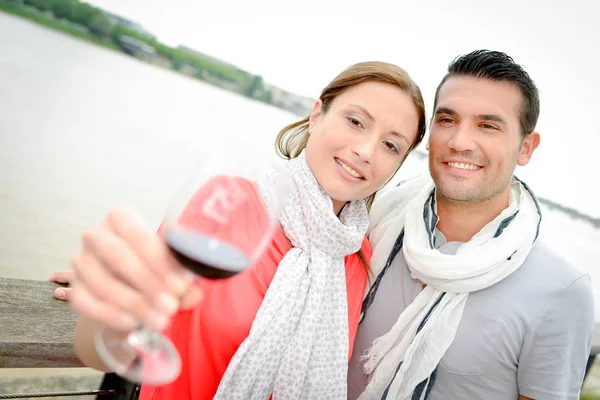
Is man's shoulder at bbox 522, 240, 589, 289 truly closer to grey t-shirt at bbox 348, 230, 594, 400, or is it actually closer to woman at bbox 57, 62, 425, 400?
grey t-shirt at bbox 348, 230, 594, 400

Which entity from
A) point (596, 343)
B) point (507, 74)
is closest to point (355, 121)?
point (507, 74)

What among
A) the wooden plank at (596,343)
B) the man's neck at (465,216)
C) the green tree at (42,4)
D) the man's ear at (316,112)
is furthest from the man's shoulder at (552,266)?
the green tree at (42,4)

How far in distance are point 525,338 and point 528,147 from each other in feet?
3.11

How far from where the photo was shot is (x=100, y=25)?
27.3m

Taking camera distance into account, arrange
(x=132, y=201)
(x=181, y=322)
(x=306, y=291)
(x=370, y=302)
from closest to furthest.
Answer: (x=181, y=322)
(x=306, y=291)
(x=370, y=302)
(x=132, y=201)

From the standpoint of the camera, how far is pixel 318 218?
1.56m

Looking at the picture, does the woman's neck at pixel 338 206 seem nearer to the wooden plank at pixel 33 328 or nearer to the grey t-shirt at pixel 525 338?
the grey t-shirt at pixel 525 338

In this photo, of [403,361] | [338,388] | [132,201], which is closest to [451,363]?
[403,361]

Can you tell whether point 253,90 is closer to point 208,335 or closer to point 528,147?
point 208,335

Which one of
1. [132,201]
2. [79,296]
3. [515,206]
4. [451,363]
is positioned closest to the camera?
[79,296]

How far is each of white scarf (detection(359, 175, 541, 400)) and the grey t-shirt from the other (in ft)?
0.17

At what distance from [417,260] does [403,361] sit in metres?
0.41

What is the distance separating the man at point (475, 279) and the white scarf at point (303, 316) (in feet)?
0.95

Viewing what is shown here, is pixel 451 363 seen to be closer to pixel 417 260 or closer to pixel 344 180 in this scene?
pixel 417 260
